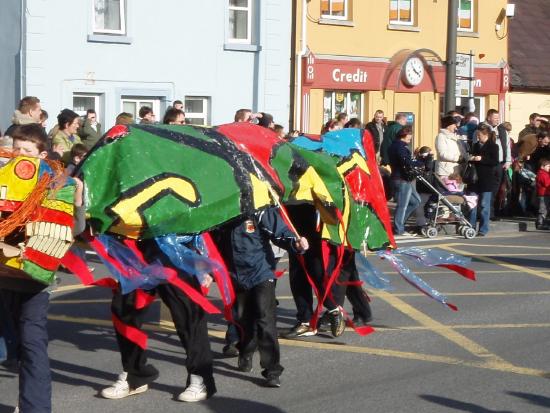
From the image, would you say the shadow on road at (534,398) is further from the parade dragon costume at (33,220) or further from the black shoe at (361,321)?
the parade dragon costume at (33,220)

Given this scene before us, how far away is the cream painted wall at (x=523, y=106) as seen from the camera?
107 feet

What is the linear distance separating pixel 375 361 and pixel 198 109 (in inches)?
691

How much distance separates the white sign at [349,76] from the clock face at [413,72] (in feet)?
4.24

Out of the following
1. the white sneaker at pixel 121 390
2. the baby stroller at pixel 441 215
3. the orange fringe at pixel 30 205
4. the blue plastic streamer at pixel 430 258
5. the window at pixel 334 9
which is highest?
the window at pixel 334 9

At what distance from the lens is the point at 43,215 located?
6668 mm

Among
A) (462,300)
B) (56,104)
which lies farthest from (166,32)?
(462,300)

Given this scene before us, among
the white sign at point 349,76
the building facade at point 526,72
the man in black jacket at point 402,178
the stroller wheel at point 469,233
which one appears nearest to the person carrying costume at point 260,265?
the man in black jacket at point 402,178

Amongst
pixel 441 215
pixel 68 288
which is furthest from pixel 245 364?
pixel 441 215

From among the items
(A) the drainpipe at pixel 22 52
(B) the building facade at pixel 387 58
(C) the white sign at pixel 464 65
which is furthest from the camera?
(B) the building facade at pixel 387 58

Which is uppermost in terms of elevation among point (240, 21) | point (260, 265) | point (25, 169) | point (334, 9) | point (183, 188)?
point (334, 9)

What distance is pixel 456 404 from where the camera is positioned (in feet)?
25.3

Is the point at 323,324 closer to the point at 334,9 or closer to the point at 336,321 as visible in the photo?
the point at 336,321

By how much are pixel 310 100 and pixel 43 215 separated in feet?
69.6

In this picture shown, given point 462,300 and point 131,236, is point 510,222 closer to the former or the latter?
point 462,300
